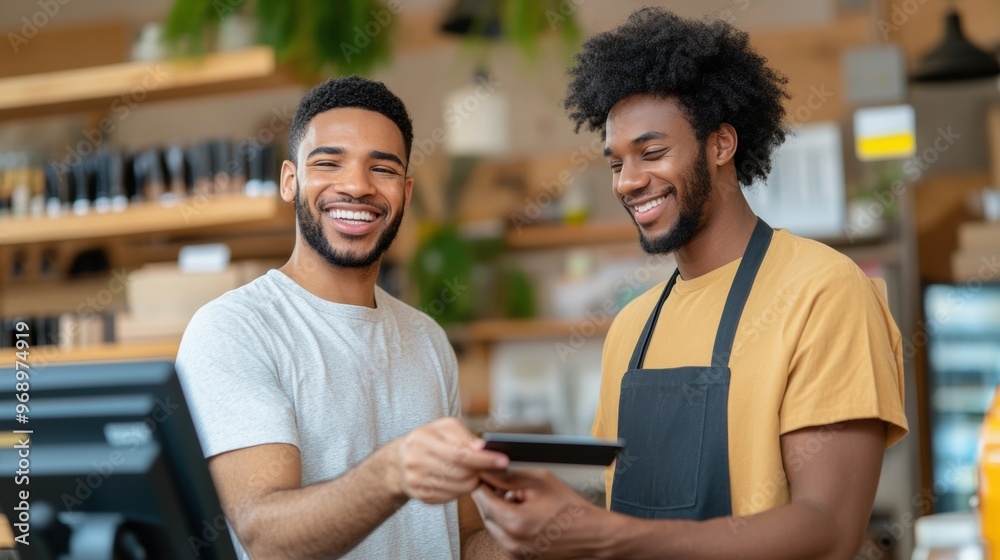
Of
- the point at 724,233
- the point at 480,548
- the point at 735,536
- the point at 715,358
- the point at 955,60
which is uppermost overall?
the point at 955,60

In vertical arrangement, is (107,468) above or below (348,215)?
below

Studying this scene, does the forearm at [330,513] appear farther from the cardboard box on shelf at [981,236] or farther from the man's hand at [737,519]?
the cardboard box on shelf at [981,236]

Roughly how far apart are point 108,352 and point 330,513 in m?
3.01

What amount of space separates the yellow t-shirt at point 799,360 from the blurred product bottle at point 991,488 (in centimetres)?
15

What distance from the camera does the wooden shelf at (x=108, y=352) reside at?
13.1 ft

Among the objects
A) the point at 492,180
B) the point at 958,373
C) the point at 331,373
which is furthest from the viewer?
the point at 492,180

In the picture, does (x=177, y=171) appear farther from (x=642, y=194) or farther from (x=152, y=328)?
(x=642, y=194)

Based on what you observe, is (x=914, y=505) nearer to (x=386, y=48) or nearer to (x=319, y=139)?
(x=386, y=48)

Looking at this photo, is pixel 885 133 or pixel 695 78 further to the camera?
pixel 885 133

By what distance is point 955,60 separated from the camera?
4.42m

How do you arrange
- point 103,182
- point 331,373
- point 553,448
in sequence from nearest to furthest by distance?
point 553,448 → point 331,373 → point 103,182

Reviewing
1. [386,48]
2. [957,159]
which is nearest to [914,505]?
[957,159]

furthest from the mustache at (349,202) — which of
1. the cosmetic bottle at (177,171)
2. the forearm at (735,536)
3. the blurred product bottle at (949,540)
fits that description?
the cosmetic bottle at (177,171)

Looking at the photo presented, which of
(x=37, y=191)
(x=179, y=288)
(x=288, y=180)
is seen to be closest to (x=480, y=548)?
(x=288, y=180)
